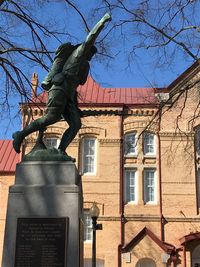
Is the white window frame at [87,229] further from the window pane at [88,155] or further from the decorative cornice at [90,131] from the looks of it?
the decorative cornice at [90,131]

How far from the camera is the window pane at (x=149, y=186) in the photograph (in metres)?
26.3

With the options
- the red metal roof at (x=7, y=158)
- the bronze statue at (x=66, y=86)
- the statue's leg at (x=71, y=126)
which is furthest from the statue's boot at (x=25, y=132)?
the red metal roof at (x=7, y=158)

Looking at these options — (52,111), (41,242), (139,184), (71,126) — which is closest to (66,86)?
(52,111)

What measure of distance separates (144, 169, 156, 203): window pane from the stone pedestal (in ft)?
64.1

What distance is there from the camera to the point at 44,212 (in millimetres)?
6828

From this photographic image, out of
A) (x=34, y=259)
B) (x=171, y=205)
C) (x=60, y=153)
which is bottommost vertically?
(x=34, y=259)

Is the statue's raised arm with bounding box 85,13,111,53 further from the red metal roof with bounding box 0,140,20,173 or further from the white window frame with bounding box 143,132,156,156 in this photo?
Answer: the red metal roof with bounding box 0,140,20,173

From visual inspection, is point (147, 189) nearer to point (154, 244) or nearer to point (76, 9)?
point (154, 244)

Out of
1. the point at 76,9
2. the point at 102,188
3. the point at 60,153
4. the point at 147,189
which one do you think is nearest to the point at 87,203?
the point at 102,188

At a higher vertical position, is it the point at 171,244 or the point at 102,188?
the point at 102,188

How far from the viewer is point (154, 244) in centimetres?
2495

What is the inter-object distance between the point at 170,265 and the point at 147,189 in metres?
4.34

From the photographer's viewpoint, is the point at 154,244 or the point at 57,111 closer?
the point at 57,111

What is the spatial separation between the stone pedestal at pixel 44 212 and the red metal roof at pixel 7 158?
69.8ft
